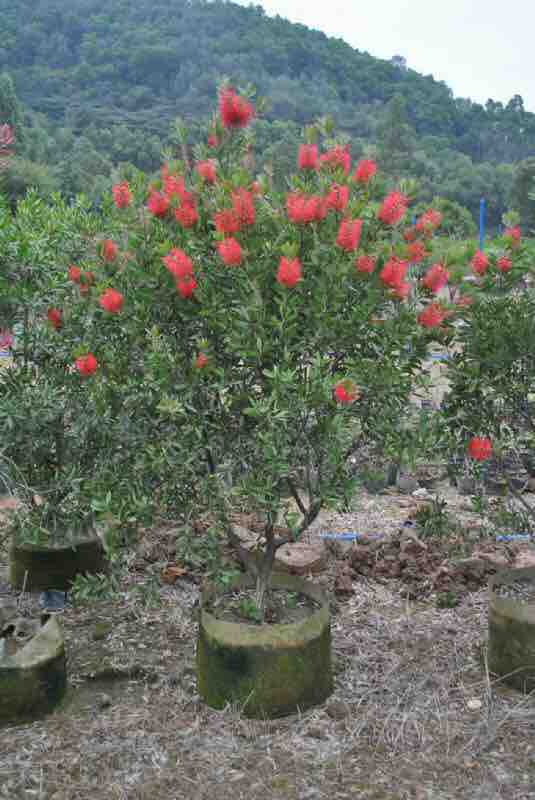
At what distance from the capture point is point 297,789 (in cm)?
297

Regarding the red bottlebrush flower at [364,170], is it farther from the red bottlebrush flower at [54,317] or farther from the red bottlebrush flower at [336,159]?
the red bottlebrush flower at [54,317]

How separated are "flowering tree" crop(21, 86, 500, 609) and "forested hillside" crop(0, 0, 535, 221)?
44171mm

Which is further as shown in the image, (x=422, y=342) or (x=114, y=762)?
(x=422, y=342)

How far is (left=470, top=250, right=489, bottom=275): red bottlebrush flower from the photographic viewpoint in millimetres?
3566

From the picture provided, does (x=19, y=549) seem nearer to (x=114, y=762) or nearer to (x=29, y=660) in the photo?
(x=29, y=660)

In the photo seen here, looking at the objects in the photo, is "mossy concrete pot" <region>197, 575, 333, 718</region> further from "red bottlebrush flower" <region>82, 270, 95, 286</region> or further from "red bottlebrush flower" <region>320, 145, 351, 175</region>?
"red bottlebrush flower" <region>320, 145, 351, 175</region>

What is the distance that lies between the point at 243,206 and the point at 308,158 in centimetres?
50

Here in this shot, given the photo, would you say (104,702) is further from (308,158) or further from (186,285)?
(308,158)

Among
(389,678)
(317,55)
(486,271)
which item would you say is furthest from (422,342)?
(317,55)

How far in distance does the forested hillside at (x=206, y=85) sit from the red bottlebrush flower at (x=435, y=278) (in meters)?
44.3

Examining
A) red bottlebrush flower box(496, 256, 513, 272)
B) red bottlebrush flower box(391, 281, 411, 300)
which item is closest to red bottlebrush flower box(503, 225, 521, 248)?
red bottlebrush flower box(496, 256, 513, 272)

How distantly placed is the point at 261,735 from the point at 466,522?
9.55 feet

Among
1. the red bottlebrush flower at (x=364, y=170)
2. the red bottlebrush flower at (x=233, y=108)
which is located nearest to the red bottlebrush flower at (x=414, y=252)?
the red bottlebrush flower at (x=364, y=170)

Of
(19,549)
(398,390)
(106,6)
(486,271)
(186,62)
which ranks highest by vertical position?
(106,6)
